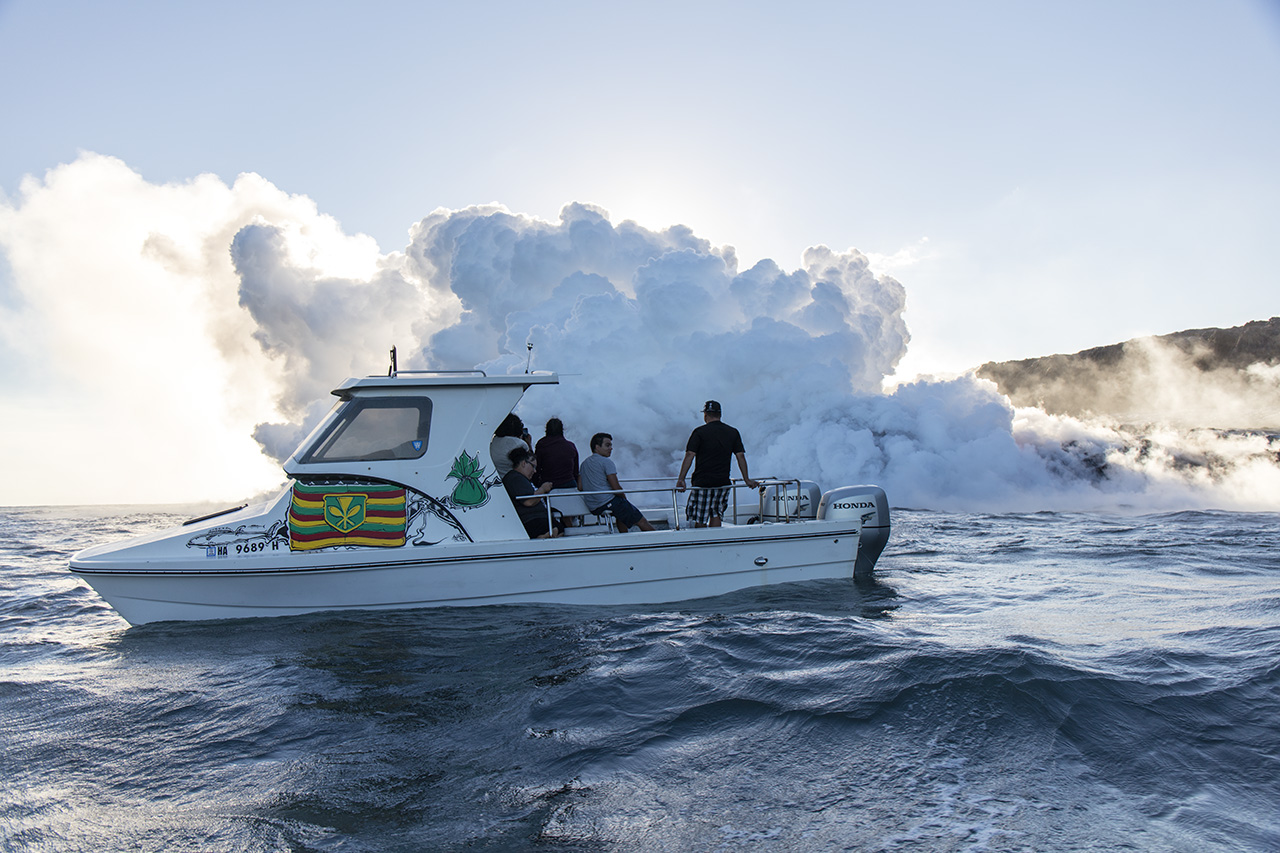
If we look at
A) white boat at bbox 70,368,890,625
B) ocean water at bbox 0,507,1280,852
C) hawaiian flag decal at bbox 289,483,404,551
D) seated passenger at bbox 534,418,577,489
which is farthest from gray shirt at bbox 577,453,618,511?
hawaiian flag decal at bbox 289,483,404,551

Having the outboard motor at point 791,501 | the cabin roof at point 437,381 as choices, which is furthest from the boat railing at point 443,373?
the outboard motor at point 791,501

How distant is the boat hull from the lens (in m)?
6.11

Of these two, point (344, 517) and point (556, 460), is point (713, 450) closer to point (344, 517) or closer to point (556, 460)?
point (556, 460)

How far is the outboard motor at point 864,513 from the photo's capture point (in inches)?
292

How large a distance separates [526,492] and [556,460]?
54 cm

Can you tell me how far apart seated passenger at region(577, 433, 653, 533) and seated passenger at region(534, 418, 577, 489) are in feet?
0.56

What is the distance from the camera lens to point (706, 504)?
753cm

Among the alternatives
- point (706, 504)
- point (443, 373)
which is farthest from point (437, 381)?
point (706, 504)

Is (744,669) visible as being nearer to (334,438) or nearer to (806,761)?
(806,761)

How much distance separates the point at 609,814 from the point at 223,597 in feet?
Result: 15.7

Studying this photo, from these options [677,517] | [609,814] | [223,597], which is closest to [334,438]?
[223,597]

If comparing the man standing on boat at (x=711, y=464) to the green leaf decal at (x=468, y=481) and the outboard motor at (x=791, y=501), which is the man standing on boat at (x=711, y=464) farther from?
the green leaf decal at (x=468, y=481)

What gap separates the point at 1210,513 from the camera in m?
17.3

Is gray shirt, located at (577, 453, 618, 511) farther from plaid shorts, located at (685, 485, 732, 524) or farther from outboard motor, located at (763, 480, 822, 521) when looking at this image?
outboard motor, located at (763, 480, 822, 521)
